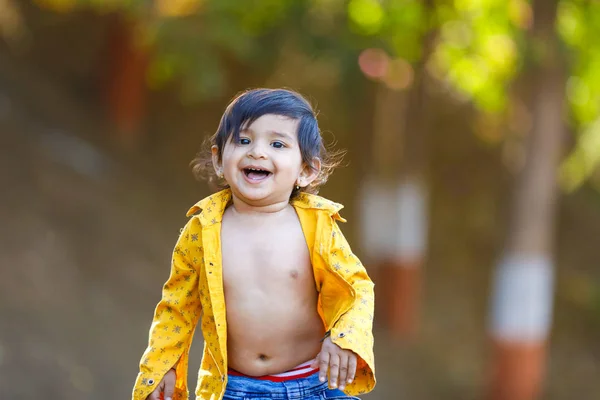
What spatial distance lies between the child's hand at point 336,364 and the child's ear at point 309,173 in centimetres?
59

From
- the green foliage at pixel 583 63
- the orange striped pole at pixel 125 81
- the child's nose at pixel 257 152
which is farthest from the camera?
the orange striped pole at pixel 125 81

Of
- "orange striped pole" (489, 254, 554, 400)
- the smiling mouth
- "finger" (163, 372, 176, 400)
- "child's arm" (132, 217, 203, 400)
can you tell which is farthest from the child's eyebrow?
"orange striped pole" (489, 254, 554, 400)

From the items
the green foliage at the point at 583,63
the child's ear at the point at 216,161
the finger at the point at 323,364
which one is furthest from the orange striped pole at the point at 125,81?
the finger at the point at 323,364

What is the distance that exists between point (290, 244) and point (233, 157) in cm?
35

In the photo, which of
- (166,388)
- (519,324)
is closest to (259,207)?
(166,388)

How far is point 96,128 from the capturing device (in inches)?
575

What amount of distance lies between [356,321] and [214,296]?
47 cm

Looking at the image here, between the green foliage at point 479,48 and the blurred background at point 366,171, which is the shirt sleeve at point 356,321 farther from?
the green foliage at point 479,48

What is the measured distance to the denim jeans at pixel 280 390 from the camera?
9.86 ft

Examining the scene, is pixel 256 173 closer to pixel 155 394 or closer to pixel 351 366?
pixel 351 366

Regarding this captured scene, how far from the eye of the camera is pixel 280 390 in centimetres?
301

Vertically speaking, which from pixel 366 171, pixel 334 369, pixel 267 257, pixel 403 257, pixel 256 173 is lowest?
pixel 334 369

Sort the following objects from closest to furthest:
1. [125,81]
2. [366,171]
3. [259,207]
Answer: [259,207]
[366,171]
[125,81]

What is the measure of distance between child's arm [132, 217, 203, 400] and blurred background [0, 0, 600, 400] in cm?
553
